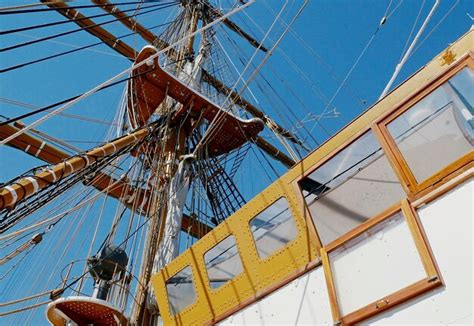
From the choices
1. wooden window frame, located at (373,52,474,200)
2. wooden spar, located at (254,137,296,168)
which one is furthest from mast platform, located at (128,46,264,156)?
wooden window frame, located at (373,52,474,200)

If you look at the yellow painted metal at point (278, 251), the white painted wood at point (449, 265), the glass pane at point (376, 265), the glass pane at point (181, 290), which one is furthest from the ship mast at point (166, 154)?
the white painted wood at point (449, 265)

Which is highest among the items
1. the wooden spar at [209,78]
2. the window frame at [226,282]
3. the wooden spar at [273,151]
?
the wooden spar at [209,78]

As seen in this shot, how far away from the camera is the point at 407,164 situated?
378 centimetres

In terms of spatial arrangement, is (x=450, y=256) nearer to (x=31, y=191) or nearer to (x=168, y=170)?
(x=31, y=191)

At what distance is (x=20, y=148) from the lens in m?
11.3

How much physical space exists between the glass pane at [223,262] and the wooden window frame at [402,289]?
147 cm

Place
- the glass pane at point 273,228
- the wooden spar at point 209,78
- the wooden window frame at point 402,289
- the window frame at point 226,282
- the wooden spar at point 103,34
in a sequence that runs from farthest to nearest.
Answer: the wooden spar at point 209,78 → the wooden spar at point 103,34 → the window frame at point 226,282 → the glass pane at point 273,228 → the wooden window frame at point 402,289

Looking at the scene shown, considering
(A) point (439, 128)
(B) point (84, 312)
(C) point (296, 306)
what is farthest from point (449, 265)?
(B) point (84, 312)

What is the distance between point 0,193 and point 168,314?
2.74m

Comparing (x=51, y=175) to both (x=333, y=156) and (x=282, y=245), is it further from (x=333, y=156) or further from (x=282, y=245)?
(x=333, y=156)

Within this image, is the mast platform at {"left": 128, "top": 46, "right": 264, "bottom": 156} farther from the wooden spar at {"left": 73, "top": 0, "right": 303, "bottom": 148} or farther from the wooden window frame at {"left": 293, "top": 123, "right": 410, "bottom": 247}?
the wooden window frame at {"left": 293, "top": 123, "right": 410, "bottom": 247}

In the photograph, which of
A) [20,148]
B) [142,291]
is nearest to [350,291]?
[142,291]

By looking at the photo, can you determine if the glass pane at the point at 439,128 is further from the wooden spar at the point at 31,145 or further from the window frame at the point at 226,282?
the wooden spar at the point at 31,145

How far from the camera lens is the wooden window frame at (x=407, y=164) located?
3.35 m
